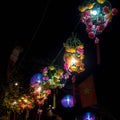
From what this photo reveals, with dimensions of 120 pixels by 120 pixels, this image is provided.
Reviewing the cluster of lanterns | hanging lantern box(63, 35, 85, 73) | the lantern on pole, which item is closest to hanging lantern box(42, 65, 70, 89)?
the cluster of lanterns

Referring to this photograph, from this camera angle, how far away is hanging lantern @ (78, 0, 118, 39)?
26.9ft

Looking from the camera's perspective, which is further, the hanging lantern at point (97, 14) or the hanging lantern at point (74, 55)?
the hanging lantern at point (74, 55)

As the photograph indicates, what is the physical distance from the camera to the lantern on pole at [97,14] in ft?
26.9

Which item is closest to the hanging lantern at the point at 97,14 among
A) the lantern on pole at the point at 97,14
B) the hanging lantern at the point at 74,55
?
the lantern on pole at the point at 97,14

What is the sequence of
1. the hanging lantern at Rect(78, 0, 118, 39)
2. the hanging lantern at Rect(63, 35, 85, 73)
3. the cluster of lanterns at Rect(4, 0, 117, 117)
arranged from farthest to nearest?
the hanging lantern at Rect(63, 35, 85, 73) → the cluster of lanterns at Rect(4, 0, 117, 117) → the hanging lantern at Rect(78, 0, 118, 39)

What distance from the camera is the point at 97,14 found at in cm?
835

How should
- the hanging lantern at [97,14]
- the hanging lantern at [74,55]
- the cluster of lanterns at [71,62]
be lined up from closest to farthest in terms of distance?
the hanging lantern at [97,14] < the cluster of lanterns at [71,62] < the hanging lantern at [74,55]

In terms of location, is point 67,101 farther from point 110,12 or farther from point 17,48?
point 17,48

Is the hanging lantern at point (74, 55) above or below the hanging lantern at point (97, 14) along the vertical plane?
below

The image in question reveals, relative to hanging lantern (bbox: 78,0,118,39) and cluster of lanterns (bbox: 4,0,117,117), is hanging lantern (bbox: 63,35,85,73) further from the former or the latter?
hanging lantern (bbox: 78,0,118,39)

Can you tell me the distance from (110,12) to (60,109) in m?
13.7

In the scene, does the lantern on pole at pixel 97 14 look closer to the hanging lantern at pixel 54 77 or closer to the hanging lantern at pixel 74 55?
the hanging lantern at pixel 74 55

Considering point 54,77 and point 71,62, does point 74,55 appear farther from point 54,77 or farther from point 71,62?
point 54,77

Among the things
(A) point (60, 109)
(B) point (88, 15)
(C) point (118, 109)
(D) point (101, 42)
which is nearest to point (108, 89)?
(C) point (118, 109)
